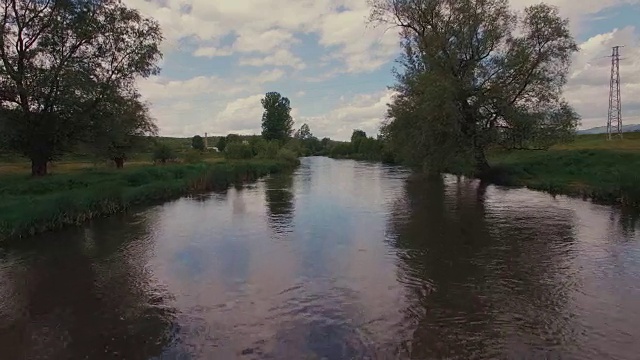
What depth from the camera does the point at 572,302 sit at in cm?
1010

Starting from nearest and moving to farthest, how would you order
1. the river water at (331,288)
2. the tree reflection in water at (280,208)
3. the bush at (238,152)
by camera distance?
the river water at (331,288) < the tree reflection in water at (280,208) < the bush at (238,152)

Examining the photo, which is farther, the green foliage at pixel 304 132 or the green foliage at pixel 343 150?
the green foliage at pixel 304 132

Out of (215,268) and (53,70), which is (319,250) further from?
(53,70)

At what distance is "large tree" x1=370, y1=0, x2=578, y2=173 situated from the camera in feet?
112

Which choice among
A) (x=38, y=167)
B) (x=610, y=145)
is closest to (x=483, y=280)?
(x=38, y=167)

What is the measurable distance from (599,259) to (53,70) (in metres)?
28.8

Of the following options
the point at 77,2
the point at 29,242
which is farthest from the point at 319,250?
the point at 77,2

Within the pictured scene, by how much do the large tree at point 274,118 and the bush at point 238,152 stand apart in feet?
126

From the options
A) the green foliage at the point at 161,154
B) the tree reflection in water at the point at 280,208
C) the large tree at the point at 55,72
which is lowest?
the tree reflection in water at the point at 280,208

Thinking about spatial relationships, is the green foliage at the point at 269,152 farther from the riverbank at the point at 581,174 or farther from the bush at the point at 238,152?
the riverbank at the point at 581,174

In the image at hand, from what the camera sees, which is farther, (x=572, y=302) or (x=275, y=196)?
(x=275, y=196)

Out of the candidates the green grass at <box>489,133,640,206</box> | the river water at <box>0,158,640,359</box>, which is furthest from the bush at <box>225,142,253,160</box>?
the river water at <box>0,158,640,359</box>

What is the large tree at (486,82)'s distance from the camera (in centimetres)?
3422

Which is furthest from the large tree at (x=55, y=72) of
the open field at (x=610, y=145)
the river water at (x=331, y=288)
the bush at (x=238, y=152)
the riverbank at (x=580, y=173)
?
the open field at (x=610, y=145)
